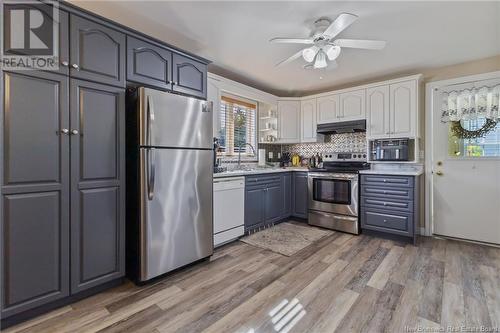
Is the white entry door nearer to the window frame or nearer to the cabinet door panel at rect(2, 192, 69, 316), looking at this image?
the window frame

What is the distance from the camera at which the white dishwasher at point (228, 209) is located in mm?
2830

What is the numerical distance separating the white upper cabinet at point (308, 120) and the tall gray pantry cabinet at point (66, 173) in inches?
122

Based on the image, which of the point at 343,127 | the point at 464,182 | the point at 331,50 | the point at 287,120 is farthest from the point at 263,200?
the point at 464,182

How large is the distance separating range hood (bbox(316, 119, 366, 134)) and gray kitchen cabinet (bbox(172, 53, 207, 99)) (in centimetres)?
228

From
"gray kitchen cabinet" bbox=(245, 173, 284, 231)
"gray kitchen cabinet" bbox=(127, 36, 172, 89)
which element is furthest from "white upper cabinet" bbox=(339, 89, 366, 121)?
"gray kitchen cabinet" bbox=(127, 36, 172, 89)

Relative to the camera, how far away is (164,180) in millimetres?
2064

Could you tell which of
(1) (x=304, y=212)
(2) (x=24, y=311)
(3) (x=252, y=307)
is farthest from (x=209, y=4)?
(1) (x=304, y=212)

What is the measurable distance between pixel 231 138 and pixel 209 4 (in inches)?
87.6

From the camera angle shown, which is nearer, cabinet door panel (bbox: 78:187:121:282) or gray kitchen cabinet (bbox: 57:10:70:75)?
gray kitchen cabinet (bbox: 57:10:70:75)

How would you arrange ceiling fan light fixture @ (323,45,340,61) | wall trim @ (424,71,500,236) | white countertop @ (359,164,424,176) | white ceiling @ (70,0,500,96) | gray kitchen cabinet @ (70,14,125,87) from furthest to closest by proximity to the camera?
wall trim @ (424,71,500,236), white countertop @ (359,164,424,176), ceiling fan light fixture @ (323,45,340,61), white ceiling @ (70,0,500,96), gray kitchen cabinet @ (70,14,125,87)

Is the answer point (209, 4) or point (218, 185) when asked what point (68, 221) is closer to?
point (218, 185)

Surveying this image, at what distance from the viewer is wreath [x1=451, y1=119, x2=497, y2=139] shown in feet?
9.72

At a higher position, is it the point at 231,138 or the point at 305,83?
the point at 305,83

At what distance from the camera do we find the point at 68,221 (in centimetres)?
169
